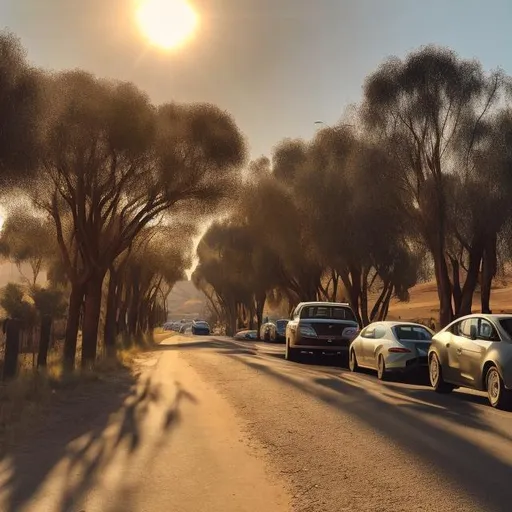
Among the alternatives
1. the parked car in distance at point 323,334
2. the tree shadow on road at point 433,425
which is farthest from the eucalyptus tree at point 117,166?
the tree shadow on road at point 433,425

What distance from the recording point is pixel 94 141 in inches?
799

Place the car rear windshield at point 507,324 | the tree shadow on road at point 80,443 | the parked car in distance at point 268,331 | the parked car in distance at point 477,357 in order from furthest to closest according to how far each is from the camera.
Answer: the parked car in distance at point 268,331 → the car rear windshield at point 507,324 → the parked car in distance at point 477,357 → the tree shadow on road at point 80,443

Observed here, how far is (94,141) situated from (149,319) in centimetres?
5403

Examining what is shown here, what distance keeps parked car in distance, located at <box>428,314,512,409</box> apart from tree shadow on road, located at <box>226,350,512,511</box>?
0.42 m

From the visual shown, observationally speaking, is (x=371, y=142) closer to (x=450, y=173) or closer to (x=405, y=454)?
(x=450, y=173)

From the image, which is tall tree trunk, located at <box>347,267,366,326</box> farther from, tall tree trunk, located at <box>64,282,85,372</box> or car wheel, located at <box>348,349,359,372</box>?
tall tree trunk, located at <box>64,282,85,372</box>

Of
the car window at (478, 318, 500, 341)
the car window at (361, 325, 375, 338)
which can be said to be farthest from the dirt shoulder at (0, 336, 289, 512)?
the car window at (361, 325, 375, 338)

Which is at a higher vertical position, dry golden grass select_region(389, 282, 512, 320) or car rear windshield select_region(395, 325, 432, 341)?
dry golden grass select_region(389, 282, 512, 320)

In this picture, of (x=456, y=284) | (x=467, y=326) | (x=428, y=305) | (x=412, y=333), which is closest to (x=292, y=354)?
(x=412, y=333)

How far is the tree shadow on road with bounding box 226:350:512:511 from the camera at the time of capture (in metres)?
6.43

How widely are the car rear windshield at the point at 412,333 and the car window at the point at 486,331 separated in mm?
4304

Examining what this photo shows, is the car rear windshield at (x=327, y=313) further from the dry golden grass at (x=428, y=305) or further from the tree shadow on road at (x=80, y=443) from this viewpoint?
the dry golden grass at (x=428, y=305)

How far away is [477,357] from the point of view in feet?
40.4

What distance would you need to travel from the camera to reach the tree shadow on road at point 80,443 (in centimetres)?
627
